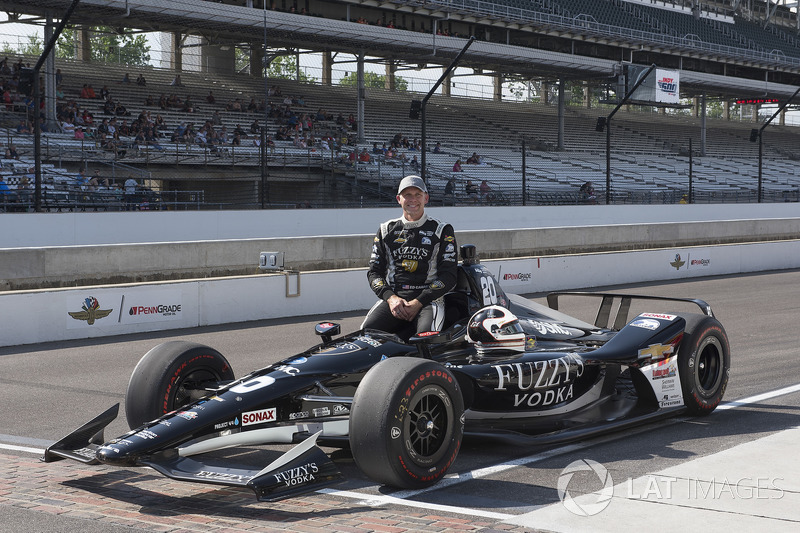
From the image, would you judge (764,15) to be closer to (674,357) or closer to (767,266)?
(767,266)

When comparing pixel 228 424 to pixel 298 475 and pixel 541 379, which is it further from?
pixel 541 379

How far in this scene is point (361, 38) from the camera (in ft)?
117

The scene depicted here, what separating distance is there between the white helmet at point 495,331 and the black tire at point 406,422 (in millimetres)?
886

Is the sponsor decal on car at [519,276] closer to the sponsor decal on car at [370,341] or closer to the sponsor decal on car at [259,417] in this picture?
the sponsor decal on car at [370,341]

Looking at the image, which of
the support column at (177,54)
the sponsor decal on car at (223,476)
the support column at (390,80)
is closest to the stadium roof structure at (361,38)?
the support column at (177,54)

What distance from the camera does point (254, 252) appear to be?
17.8 metres

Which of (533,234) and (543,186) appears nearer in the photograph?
(533,234)

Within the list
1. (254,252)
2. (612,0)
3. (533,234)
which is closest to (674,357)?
(254,252)

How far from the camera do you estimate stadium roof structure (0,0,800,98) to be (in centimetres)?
2895

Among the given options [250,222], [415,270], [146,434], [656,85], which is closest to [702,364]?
[415,270]

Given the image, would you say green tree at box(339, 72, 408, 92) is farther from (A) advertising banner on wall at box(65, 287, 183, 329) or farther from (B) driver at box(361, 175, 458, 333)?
(B) driver at box(361, 175, 458, 333)

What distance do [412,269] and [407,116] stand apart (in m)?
33.9

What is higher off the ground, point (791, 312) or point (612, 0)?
point (612, 0)

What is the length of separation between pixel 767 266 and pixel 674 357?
61.4ft
